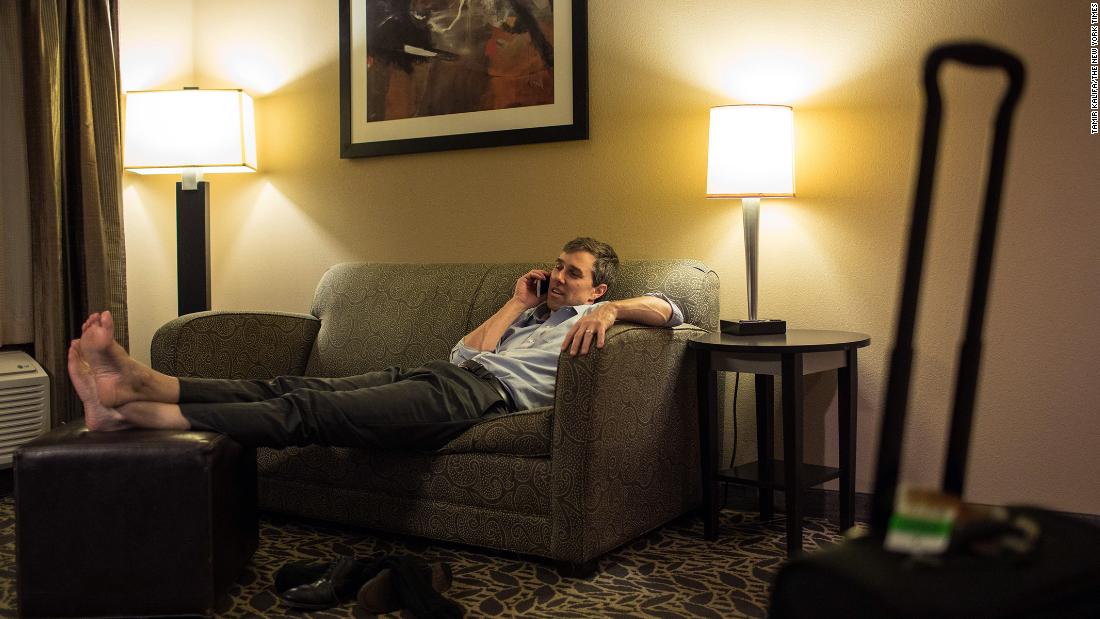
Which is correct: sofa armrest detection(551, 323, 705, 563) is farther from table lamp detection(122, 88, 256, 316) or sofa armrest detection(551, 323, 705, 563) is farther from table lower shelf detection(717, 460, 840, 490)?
table lamp detection(122, 88, 256, 316)

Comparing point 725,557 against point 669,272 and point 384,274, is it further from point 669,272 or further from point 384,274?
point 384,274

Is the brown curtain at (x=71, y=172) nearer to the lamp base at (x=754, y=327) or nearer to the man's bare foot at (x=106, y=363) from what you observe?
the man's bare foot at (x=106, y=363)

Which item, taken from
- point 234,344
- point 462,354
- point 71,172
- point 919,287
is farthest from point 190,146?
point 919,287

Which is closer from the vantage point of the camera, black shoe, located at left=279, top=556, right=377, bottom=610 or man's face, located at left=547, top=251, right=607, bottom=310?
black shoe, located at left=279, top=556, right=377, bottom=610

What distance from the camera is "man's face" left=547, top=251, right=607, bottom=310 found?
9.14 feet

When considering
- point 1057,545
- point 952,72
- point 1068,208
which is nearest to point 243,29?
point 952,72

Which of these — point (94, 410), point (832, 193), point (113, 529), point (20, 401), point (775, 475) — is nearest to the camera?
point (113, 529)

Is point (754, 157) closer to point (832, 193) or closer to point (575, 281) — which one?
point (832, 193)

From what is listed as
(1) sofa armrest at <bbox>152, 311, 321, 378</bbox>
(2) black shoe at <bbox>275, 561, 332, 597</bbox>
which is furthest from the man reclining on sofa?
(1) sofa armrest at <bbox>152, 311, 321, 378</bbox>

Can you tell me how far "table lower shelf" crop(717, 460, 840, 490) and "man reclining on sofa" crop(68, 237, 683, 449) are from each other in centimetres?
47

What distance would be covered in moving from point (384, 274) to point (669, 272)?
1058 mm

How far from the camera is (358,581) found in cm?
218

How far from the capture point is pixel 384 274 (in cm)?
335

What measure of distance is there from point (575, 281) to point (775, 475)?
79 centimetres
